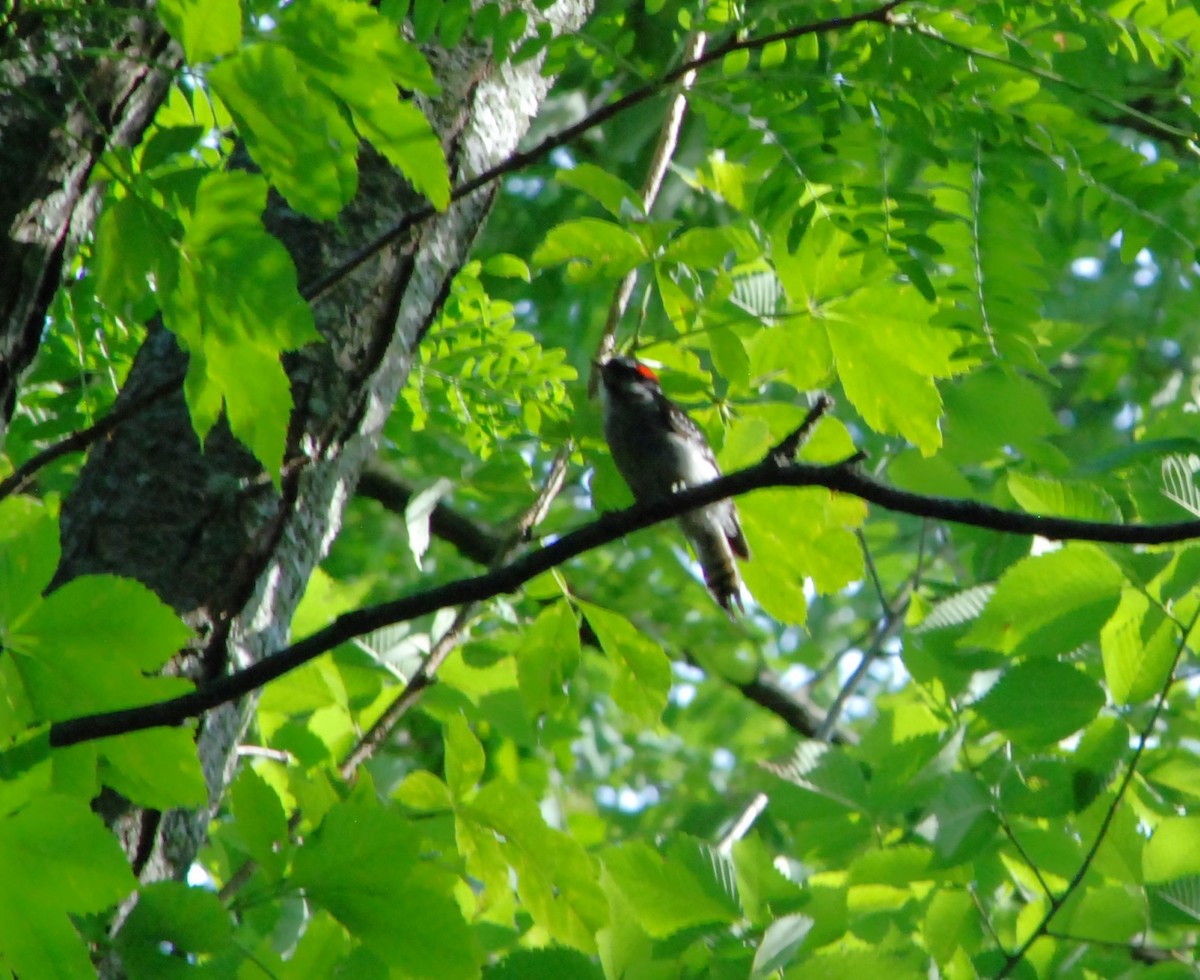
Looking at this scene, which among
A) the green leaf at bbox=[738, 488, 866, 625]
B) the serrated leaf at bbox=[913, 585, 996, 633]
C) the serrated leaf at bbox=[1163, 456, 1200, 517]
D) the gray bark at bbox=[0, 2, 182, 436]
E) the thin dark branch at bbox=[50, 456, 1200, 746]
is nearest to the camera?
the thin dark branch at bbox=[50, 456, 1200, 746]

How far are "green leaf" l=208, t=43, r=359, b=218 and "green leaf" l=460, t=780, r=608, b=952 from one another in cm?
116

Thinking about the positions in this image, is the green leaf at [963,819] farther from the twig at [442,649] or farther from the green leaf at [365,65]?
the green leaf at [365,65]

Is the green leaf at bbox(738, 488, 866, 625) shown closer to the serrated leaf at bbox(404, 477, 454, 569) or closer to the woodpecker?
the serrated leaf at bbox(404, 477, 454, 569)

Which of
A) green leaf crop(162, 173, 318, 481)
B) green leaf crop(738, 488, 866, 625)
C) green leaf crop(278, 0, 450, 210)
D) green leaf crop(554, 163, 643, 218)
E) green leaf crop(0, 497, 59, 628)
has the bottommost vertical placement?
green leaf crop(738, 488, 866, 625)

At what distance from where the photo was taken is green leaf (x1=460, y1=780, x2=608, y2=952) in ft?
7.27

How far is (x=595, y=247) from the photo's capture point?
236 centimetres

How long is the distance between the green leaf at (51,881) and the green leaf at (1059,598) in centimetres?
169

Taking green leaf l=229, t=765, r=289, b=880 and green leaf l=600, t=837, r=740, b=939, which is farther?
green leaf l=600, t=837, r=740, b=939

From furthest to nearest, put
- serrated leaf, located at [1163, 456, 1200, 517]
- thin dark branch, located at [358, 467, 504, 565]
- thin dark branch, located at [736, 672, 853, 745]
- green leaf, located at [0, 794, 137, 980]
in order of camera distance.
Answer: thin dark branch, located at [736, 672, 853, 745] → thin dark branch, located at [358, 467, 504, 565] → serrated leaf, located at [1163, 456, 1200, 517] → green leaf, located at [0, 794, 137, 980]

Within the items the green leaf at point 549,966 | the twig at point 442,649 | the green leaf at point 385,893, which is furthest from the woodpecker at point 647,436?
the green leaf at point 385,893

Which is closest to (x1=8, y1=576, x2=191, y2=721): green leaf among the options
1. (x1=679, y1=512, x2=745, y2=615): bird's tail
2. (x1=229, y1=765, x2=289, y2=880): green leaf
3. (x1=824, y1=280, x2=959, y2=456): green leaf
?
(x1=229, y1=765, x2=289, y2=880): green leaf

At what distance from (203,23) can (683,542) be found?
6.53 feet

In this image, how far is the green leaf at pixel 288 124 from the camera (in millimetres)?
1433

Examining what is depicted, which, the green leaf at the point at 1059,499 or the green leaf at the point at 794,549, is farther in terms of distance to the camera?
the green leaf at the point at 1059,499
